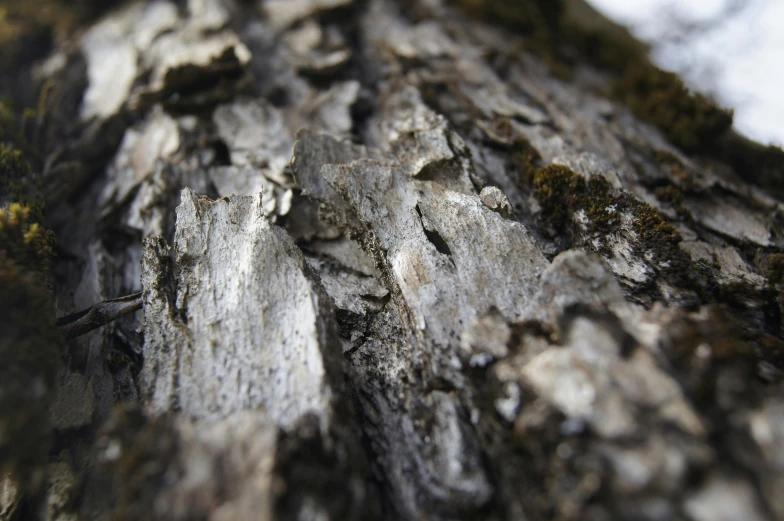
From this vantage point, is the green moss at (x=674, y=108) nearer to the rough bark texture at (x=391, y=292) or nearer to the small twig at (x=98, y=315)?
the rough bark texture at (x=391, y=292)

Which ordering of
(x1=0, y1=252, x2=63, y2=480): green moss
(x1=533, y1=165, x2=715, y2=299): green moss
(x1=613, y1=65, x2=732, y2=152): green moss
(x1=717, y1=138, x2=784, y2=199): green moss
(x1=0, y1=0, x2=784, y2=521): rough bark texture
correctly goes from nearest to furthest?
1. (x1=0, y1=0, x2=784, y2=521): rough bark texture
2. (x1=0, y1=252, x2=63, y2=480): green moss
3. (x1=533, y1=165, x2=715, y2=299): green moss
4. (x1=717, y1=138, x2=784, y2=199): green moss
5. (x1=613, y1=65, x2=732, y2=152): green moss

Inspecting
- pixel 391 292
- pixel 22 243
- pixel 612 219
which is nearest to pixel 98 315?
pixel 22 243

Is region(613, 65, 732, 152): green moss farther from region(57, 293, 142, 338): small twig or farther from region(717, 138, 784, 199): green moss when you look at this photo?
region(57, 293, 142, 338): small twig

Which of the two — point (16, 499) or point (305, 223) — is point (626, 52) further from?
point (16, 499)

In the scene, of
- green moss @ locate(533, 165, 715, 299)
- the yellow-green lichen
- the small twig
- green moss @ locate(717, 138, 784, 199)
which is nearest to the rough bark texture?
green moss @ locate(533, 165, 715, 299)

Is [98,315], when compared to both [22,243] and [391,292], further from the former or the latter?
[391,292]

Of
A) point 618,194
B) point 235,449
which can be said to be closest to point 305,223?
point 235,449

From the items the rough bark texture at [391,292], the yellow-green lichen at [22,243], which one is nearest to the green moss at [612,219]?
the rough bark texture at [391,292]
